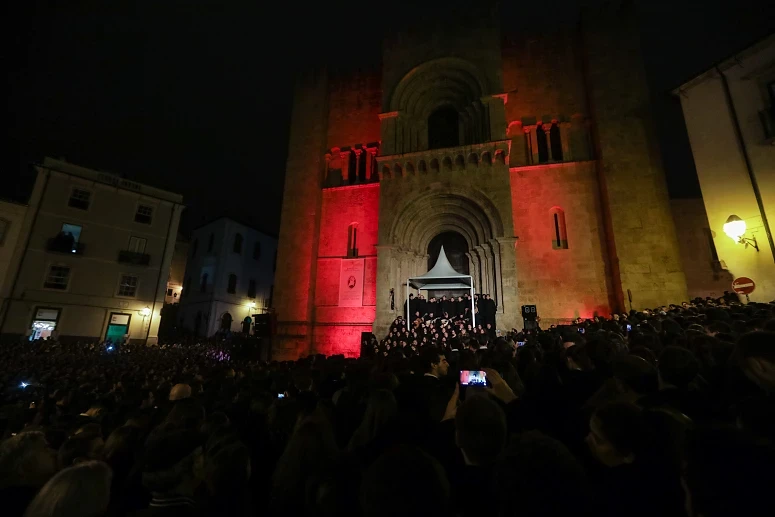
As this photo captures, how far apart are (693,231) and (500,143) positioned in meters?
9.79

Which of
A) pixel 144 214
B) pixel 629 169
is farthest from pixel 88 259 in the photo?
pixel 629 169

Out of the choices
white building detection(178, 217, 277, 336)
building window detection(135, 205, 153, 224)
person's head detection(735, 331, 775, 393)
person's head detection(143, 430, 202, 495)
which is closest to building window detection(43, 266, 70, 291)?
building window detection(135, 205, 153, 224)

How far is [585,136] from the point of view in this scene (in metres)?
15.6

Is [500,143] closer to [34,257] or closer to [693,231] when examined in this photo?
[693,231]

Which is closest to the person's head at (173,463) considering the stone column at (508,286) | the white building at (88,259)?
the stone column at (508,286)

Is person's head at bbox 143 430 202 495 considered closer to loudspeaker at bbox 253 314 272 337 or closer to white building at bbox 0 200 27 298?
loudspeaker at bbox 253 314 272 337

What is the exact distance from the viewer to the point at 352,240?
680 inches

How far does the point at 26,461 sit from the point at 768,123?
17.2 metres

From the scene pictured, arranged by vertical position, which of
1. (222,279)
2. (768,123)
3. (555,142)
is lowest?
(222,279)

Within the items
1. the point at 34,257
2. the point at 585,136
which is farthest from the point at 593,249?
the point at 34,257

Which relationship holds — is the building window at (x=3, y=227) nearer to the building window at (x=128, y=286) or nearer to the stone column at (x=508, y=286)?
the building window at (x=128, y=286)

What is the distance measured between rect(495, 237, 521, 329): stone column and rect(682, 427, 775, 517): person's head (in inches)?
491

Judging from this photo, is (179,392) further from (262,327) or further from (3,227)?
(3,227)

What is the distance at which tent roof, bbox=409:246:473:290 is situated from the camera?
1348 cm
